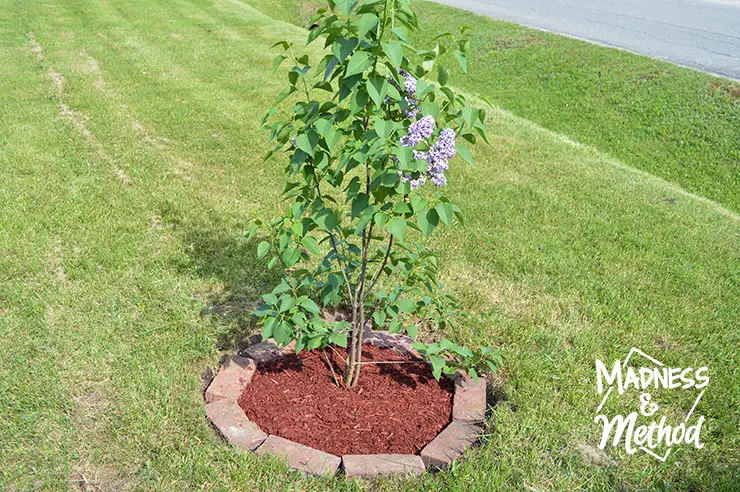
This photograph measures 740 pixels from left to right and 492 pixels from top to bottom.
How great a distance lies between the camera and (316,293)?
4164 millimetres

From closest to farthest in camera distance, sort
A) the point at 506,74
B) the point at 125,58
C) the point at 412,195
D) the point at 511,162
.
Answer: the point at 412,195
the point at 511,162
the point at 125,58
the point at 506,74

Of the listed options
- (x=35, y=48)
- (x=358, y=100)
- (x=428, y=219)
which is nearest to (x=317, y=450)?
(x=428, y=219)

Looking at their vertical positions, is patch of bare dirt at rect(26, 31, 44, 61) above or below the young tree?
below

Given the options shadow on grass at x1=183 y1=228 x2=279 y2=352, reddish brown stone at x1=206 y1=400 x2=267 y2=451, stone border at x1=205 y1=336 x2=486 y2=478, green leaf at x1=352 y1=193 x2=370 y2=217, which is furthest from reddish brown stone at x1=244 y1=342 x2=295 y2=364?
green leaf at x1=352 y1=193 x2=370 y2=217

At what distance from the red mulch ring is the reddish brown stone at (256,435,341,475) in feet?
0.30

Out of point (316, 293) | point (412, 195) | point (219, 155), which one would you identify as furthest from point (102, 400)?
point (219, 155)

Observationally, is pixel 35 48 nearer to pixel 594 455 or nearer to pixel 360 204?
pixel 360 204

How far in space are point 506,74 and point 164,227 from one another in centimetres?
1019

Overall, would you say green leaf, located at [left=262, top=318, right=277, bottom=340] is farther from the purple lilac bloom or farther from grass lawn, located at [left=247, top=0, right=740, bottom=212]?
grass lawn, located at [left=247, top=0, right=740, bottom=212]

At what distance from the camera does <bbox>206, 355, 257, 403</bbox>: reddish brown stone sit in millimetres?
3134

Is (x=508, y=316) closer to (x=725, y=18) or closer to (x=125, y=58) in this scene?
(x=125, y=58)

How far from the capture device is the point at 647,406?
3.27 meters

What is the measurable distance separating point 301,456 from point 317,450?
0.09 m

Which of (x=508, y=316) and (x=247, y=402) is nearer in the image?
(x=247, y=402)
